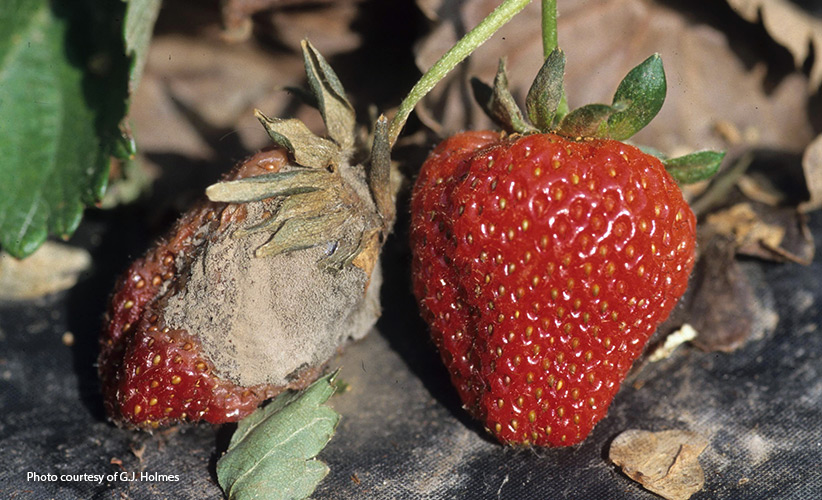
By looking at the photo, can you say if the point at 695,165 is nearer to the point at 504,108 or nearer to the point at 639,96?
the point at 639,96

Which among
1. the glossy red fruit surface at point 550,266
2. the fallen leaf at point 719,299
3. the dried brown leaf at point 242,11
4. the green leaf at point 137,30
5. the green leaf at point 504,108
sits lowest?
the fallen leaf at point 719,299

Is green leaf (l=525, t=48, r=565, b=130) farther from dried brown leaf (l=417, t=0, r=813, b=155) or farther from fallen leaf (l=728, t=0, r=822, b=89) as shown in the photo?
fallen leaf (l=728, t=0, r=822, b=89)

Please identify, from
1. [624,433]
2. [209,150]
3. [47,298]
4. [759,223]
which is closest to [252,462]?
[624,433]

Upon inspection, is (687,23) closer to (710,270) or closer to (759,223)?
(759,223)

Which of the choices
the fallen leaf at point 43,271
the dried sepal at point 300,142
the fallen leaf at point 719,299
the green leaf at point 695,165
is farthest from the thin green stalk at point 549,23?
the fallen leaf at point 43,271

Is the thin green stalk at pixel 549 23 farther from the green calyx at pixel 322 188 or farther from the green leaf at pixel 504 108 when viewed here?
the green calyx at pixel 322 188

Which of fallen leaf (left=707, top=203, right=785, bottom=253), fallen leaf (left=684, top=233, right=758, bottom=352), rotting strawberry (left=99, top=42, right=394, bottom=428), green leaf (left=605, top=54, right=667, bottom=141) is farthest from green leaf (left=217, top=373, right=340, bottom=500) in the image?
fallen leaf (left=707, top=203, right=785, bottom=253)
